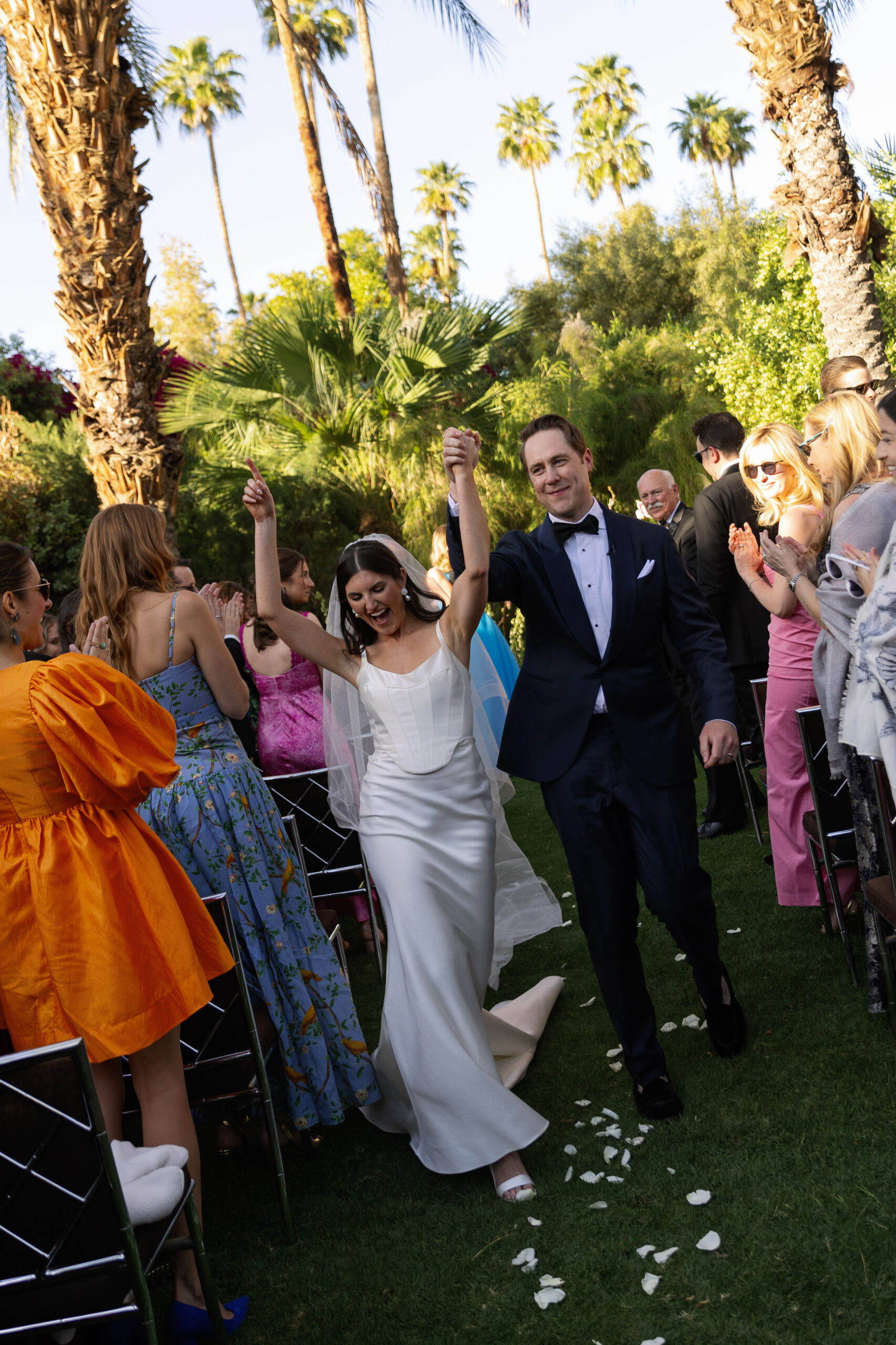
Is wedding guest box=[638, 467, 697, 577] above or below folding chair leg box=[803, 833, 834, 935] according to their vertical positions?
above

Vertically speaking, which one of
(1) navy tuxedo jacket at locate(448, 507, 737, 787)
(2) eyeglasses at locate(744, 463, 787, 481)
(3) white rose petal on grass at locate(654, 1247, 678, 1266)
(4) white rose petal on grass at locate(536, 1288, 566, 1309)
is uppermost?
(2) eyeglasses at locate(744, 463, 787, 481)

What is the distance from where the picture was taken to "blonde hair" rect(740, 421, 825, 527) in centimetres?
475

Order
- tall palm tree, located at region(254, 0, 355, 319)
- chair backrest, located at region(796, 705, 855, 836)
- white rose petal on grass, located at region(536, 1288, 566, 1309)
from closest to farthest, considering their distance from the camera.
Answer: white rose petal on grass, located at region(536, 1288, 566, 1309)
chair backrest, located at region(796, 705, 855, 836)
tall palm tree, located at region(254, 0, 355, 319)

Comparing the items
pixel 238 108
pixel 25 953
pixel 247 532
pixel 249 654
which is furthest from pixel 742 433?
pixel 238 108

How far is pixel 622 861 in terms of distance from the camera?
365cm

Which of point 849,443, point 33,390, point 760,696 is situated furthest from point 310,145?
point 849,443

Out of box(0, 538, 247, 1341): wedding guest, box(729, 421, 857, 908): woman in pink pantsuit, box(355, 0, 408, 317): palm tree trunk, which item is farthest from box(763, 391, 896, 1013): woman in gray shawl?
box(355, 0, 408, 317): palm tree trunk

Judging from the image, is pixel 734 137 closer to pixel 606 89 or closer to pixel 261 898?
pixel 606 89

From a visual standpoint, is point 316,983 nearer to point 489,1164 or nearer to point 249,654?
point 489,1164

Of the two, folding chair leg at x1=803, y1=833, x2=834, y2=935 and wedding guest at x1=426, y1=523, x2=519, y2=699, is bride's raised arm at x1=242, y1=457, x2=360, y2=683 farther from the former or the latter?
wedding guest at x1=426, y1=523, x2=519, y2=699

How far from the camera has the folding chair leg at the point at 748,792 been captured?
6.30 meters

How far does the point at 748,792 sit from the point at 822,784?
2408 millimetres

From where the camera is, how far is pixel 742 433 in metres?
6.73

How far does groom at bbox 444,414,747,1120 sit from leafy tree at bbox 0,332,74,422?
1567 cm
